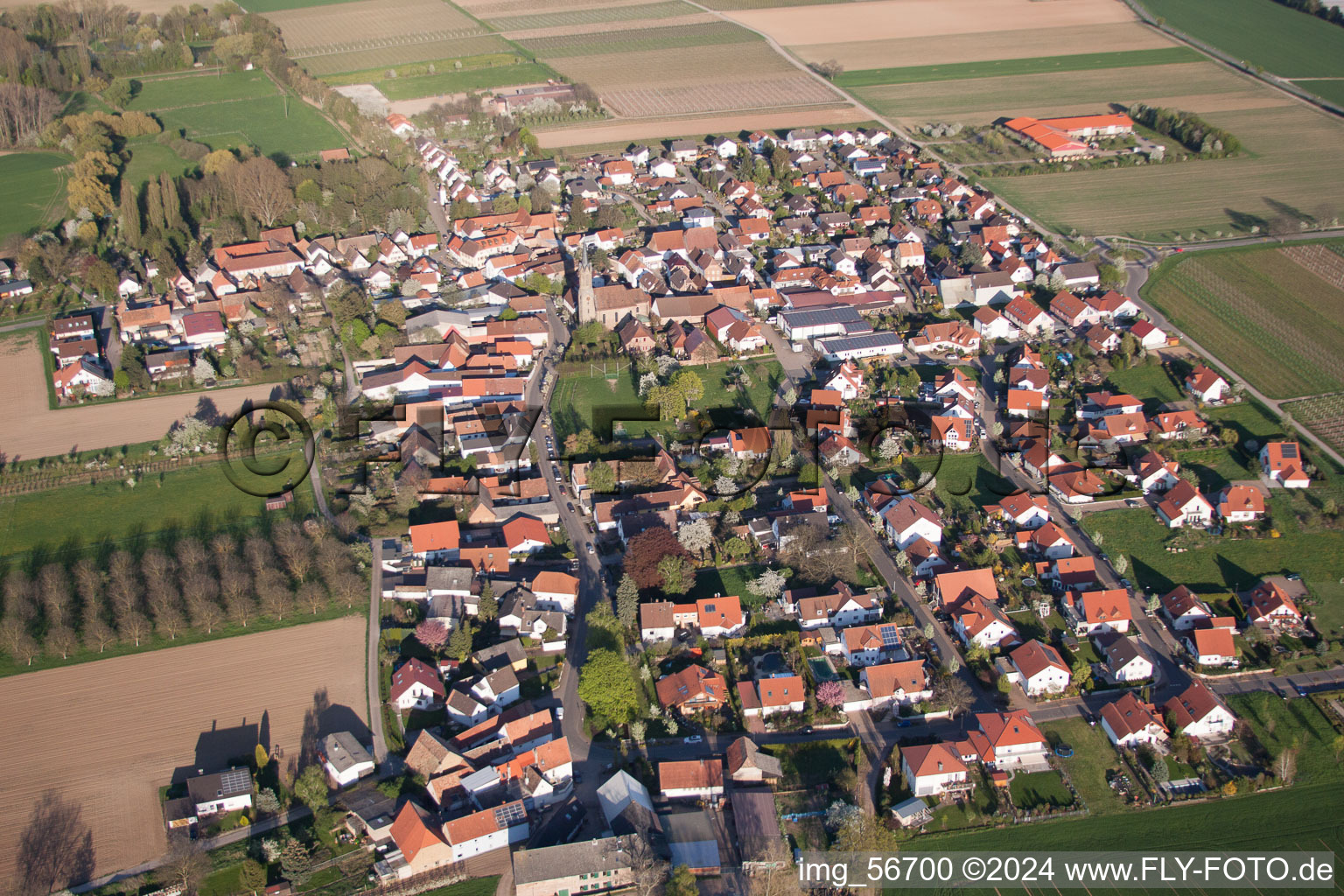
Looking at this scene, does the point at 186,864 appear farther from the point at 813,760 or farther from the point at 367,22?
the point at 367,22

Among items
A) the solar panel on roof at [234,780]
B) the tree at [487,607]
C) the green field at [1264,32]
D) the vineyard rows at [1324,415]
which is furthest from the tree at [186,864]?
the green field at [1264,32]

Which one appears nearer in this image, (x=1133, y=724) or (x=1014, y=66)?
(x=1133, y=724)

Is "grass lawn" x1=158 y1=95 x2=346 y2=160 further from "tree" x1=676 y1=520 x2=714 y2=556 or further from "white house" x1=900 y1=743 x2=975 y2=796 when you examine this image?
"white house" x1=900 y1=743 x2=975 y2=796

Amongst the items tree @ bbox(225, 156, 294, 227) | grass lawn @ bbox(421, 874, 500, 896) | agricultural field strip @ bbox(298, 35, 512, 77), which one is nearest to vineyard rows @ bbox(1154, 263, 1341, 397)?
grass lawn @ bbox(421, 874, 500, 896)

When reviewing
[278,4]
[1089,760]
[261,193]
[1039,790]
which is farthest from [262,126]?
[1089,760]

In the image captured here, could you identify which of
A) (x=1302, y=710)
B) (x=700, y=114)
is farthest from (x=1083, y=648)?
(x=700, y=114)
